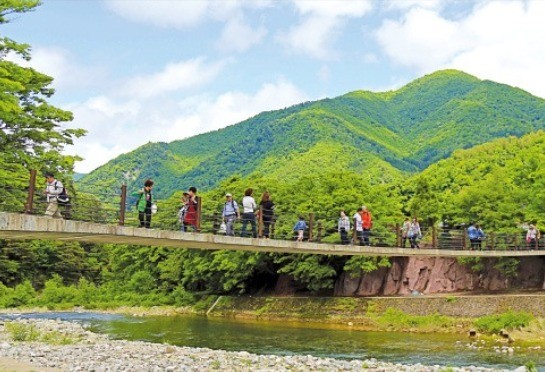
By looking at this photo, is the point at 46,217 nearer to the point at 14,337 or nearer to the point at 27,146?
the point at 14,337

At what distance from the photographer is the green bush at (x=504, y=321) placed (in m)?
26.9

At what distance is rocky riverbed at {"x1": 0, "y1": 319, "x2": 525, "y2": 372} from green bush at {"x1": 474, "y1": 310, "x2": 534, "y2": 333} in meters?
11.2

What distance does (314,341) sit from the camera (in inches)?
979

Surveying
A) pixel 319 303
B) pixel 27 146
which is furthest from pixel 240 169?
pixel 27 146

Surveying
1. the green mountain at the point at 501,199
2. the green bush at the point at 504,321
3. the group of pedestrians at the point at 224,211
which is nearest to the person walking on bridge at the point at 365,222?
the group of pedestrians at the point at 224,211

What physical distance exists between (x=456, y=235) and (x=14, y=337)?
23.6 meters

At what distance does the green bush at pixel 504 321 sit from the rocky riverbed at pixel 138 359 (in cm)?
1122

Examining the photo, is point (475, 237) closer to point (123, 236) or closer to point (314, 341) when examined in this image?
point (314, 341)

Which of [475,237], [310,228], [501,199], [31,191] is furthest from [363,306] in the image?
[31,191]

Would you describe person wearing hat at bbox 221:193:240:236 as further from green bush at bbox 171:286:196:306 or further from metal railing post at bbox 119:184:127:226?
green bush at bbox 171:286:196:306

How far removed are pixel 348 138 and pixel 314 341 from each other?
236 feet

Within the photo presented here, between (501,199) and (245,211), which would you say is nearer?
(245,211)

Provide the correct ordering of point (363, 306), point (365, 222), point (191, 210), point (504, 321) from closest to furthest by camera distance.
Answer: point (191, 210), point (365, 222), point (504, 321), point (363, 306)

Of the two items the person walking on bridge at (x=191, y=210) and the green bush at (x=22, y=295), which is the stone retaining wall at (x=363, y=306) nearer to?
the green bush at (x=22, y=295)
